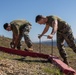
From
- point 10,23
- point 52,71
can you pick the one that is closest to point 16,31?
point 10,23

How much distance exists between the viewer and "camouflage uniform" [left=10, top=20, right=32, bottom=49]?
13336mm

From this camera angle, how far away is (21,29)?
13906 millimetres

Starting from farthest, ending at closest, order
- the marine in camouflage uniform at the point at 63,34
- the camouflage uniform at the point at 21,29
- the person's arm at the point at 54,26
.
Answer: the camouflage uniform at the point at 21,29 → the marine in camouflage uniform at the point at 63,34 → the person's arm at the point at 54,26

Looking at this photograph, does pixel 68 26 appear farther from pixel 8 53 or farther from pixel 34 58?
pixel 8 53

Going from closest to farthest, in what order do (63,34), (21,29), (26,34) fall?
(63,34) → (26,34) → (21,29)

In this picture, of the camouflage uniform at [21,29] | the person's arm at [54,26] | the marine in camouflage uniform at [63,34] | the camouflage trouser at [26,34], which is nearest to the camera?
the person's arm at [54,26]

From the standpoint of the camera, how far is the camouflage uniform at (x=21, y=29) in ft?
43.8

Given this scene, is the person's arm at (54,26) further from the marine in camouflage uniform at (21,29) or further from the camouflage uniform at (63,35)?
the marine in camouflage uniform at (21,29)

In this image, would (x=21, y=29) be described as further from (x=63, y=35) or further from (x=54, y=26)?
(x=54, y=26)

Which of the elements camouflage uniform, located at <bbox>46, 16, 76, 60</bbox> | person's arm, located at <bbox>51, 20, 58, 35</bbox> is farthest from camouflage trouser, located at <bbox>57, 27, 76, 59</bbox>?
person's arm, located at <bbox>51, 20, 58, 35</bbox>

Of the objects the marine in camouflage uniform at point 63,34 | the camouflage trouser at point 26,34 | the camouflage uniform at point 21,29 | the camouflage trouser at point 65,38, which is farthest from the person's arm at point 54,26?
the camouflage trouser at point 26,34

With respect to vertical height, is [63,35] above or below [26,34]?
above

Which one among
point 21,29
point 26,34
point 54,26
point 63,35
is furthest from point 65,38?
point 21,29

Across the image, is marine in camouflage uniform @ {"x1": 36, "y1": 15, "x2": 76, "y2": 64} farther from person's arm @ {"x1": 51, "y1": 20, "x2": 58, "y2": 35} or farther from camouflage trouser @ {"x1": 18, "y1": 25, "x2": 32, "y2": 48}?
camouflage trouser @ {"x1": 18, "y1": 25, "x2": 32, "y2": 48}
